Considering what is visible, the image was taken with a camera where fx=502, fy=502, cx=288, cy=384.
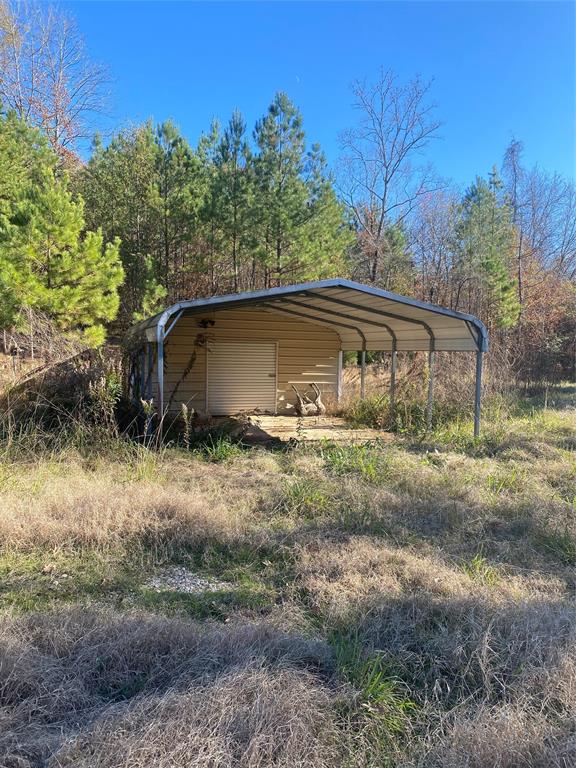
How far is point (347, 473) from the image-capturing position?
6.28 meters

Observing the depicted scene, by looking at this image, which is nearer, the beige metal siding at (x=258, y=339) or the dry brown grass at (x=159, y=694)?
the dry brown grass at (x=159, y=694)

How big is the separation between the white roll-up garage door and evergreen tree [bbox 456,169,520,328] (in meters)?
10.1

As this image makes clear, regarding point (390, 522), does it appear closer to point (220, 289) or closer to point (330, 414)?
point (330, 414)

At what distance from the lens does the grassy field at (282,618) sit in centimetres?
192

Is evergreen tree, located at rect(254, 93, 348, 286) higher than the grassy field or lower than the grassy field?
higher

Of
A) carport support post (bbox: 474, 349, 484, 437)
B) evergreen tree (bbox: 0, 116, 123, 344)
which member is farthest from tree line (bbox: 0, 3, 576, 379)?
carport support post (bbox: 474, 349, 484, 437)

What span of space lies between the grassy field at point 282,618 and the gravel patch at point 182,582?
0.08 ft

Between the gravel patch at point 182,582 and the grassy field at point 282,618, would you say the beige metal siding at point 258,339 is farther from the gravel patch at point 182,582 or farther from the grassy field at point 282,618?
the gravel patch at point 182,582

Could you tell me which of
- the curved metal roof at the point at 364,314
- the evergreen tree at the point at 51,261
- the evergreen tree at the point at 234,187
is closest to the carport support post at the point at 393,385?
the curved metal roof at the point at 364,314

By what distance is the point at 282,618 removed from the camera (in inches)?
117

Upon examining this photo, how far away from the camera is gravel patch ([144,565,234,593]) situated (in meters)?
3.46

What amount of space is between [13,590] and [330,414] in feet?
31.1

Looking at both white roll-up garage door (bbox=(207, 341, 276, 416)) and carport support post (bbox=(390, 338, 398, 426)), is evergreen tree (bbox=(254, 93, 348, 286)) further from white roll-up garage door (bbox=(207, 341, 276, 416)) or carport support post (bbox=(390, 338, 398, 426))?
carport support post (bbox=(390, 338, 398, 426))

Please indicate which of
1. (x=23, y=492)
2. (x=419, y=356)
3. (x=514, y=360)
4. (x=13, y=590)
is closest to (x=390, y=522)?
(x=13, y=590)
